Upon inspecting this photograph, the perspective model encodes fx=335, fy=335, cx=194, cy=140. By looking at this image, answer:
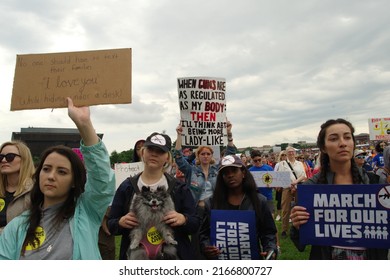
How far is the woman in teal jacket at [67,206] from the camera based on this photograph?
2.12 meters

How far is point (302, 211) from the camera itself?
2459 millimetres

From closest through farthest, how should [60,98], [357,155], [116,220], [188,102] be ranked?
[60,98], [116,220], [188,102], [357,155]

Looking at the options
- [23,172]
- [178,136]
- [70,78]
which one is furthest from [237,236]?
[178,136]

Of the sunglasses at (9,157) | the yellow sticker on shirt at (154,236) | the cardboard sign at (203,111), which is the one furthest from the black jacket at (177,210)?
the cardboard sign at (203,111)

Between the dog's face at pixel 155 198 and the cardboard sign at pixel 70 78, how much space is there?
79 cm

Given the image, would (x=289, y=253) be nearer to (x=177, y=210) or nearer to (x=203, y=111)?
(x=203, y=111)

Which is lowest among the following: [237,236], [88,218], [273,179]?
[237,236]

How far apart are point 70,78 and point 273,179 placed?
5.79m

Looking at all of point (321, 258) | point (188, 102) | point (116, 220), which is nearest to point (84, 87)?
point (116, 220)

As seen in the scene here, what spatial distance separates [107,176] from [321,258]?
1669mm

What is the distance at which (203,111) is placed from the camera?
17.6ft

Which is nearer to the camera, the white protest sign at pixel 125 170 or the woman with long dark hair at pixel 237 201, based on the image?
the woman with long dark hair at pixel 237 201

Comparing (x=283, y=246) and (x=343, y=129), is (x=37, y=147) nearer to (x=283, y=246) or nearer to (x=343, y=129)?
(x=283, y=246)

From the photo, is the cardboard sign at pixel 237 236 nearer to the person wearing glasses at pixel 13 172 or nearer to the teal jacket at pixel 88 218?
the teal jacket at pixel 88 218
